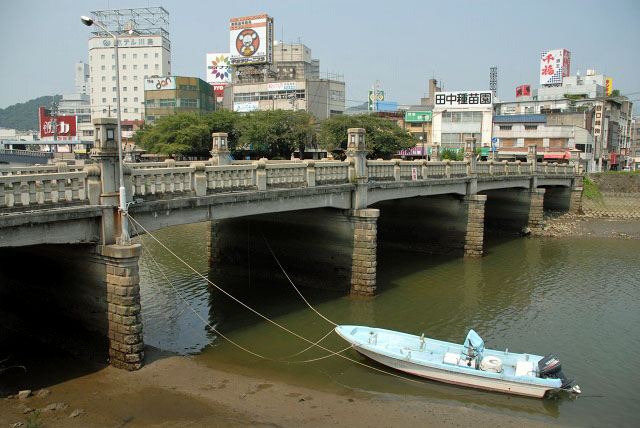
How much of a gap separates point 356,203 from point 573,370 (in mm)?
9997

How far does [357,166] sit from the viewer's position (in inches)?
865

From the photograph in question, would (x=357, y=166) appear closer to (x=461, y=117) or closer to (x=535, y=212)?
(x=535, y=212)

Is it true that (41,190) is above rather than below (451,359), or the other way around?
above

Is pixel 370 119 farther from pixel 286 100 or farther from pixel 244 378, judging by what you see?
pixel 244 378

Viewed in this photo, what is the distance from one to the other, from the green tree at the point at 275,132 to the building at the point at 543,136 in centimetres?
2836

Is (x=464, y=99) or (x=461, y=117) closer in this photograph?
(x=464, y=99)

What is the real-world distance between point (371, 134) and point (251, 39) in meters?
34.2

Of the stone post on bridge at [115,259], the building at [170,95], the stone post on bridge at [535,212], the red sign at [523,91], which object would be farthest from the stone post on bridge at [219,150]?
the red sign at [523,91]

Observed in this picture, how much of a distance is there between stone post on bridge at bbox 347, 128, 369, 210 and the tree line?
33.6 meters

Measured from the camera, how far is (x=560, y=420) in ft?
41.6

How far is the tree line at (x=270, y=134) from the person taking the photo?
179ft

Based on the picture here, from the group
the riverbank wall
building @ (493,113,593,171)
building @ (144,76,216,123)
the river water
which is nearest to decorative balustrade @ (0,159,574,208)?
the river water

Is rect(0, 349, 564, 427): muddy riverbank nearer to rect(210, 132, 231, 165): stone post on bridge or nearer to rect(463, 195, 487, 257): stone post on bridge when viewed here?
rect(210, 132, 231, 165): stone post on bridge

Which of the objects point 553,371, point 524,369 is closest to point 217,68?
point 524,369
